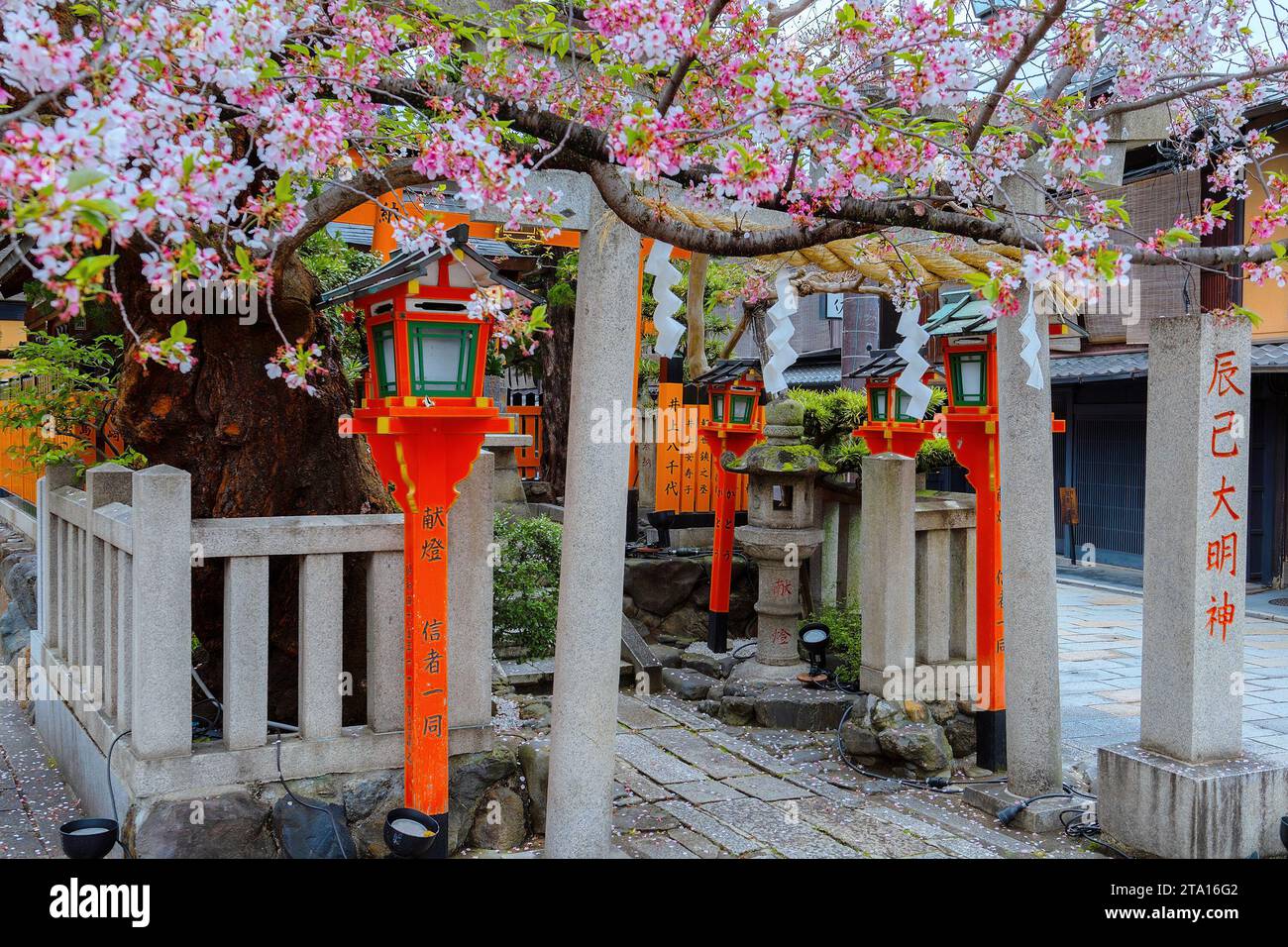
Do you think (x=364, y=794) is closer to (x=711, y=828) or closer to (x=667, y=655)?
(x=711, y=828)

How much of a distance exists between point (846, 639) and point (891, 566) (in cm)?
201

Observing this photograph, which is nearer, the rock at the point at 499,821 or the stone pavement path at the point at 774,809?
the rock at the point at 499,821

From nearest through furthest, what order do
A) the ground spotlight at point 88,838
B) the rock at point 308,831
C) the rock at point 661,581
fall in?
the ground spotlight at point 88,838 → the rock at point 308,831 → the rock at point 661,581

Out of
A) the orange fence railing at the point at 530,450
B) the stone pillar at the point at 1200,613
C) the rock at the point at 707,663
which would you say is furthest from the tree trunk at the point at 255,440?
the orange fence railing at the point at 530,450

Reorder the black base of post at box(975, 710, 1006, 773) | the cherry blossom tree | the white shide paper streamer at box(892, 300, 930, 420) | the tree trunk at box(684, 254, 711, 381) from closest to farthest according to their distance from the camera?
the cherry blossom tree < the black base of post at box(975, 710, 1006, 773) < the white shide paper streamer at box(892, 300, 930, 420) < the tree trunk at box(684, 254, 711, 381)

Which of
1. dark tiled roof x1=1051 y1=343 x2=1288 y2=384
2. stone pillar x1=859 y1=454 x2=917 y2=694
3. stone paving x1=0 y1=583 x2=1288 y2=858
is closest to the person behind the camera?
stone paving x1=0 y1=583 x2=1288 y2=858

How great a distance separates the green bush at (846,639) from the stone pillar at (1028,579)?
2.42m

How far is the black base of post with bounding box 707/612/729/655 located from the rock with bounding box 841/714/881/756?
3462mm

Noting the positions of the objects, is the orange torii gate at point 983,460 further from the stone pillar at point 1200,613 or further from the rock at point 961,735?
the stone pillar at point 1200,613

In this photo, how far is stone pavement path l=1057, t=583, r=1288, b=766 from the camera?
30.4ft

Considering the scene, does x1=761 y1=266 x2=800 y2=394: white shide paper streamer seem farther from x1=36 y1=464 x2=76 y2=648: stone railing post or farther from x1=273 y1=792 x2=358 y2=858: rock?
x1=36 y1=464 x2=76 y2=648: stone railing post

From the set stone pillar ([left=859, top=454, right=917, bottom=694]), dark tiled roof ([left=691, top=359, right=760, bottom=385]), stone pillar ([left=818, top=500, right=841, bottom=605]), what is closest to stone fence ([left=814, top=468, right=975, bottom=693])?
stone pillar ([left=859, top=454, right=917, bottom=694])

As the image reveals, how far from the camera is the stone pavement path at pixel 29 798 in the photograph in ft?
20.1

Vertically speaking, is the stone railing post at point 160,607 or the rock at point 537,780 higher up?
the stone railing post at point 160,607
